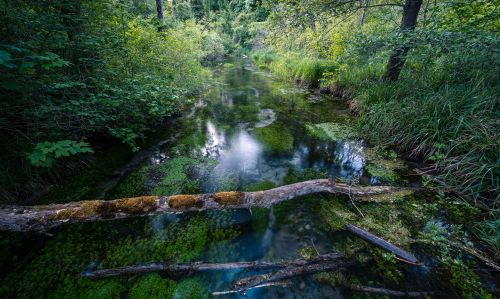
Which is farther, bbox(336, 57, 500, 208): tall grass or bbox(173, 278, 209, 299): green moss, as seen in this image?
bbox(336, 57, 500, 208): tall grass

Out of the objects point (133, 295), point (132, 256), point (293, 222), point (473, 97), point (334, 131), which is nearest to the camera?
point (133, 295)

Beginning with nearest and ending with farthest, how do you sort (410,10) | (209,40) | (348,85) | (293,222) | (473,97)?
(293,222), (473,97), (410,10), (348,85), (209,40)

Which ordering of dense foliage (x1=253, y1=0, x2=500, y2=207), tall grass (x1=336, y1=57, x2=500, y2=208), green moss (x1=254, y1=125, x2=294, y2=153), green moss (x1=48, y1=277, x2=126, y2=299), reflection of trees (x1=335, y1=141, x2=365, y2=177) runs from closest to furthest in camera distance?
green moss (x1=48, y1=277, x2=126, y2=299), tall grass (x1=336, y1=57, x2=500, y2=208), dense foliage (x1=253, y1=0, x2=500, y2=207), reflection of trees (x1=335, y1=141, x2=365, y2=177), green moss (x1=254, y1=125, x2=294, y2=153)

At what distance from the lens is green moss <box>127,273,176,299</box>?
1.99m

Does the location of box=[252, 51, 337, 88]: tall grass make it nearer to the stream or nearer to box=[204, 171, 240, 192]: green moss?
the stream

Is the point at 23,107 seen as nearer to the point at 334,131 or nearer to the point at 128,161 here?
the point at 128,161

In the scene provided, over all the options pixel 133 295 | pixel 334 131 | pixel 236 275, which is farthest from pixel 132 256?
pixel 334 131

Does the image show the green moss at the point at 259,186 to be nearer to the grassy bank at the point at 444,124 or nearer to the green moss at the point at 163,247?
the green moss at the point at 163,247

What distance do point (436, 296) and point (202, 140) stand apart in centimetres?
493

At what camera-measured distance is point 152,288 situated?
6.74ft

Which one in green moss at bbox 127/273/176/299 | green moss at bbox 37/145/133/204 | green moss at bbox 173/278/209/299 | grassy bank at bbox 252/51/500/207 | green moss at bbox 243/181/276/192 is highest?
grassy bank at bbox 252/51/500/207

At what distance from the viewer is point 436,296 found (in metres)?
2.01

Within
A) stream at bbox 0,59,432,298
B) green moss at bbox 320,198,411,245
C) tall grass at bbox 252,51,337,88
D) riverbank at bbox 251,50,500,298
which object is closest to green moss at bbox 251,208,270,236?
stream at bbox 0,59,432,298

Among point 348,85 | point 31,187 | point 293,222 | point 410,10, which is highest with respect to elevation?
point 410,10
